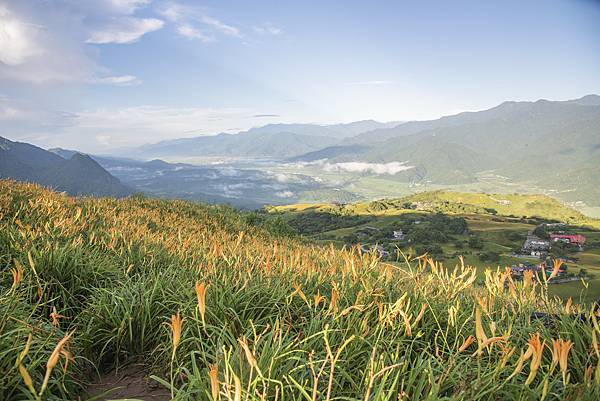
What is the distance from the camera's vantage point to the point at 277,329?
287 cm

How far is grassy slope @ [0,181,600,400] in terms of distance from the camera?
243 centimetres

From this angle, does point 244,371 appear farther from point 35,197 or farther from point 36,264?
point 35,197

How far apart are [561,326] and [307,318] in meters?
2.39

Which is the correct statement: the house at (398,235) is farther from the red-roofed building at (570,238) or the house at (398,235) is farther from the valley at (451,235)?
the red-roofed building at (570,238)

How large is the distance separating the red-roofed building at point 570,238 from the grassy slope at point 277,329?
147279mm

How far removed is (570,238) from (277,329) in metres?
156

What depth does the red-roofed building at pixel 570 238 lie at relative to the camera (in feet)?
401

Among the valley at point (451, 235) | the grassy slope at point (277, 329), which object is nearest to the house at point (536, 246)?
the valley at point (451, 235)

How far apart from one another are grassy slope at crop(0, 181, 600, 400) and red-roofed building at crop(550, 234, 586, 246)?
147 meters

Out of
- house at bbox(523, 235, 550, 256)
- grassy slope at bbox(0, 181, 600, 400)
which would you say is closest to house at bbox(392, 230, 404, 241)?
house at bbox(523, 235, 550, 256)

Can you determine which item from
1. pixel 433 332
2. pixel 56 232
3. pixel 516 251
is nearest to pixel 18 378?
pixel 433 332

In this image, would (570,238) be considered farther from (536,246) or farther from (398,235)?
(398,235)

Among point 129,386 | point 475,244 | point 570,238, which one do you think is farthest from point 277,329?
point 570,238

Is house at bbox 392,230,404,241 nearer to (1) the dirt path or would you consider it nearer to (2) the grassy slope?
(2) the grassy slope
